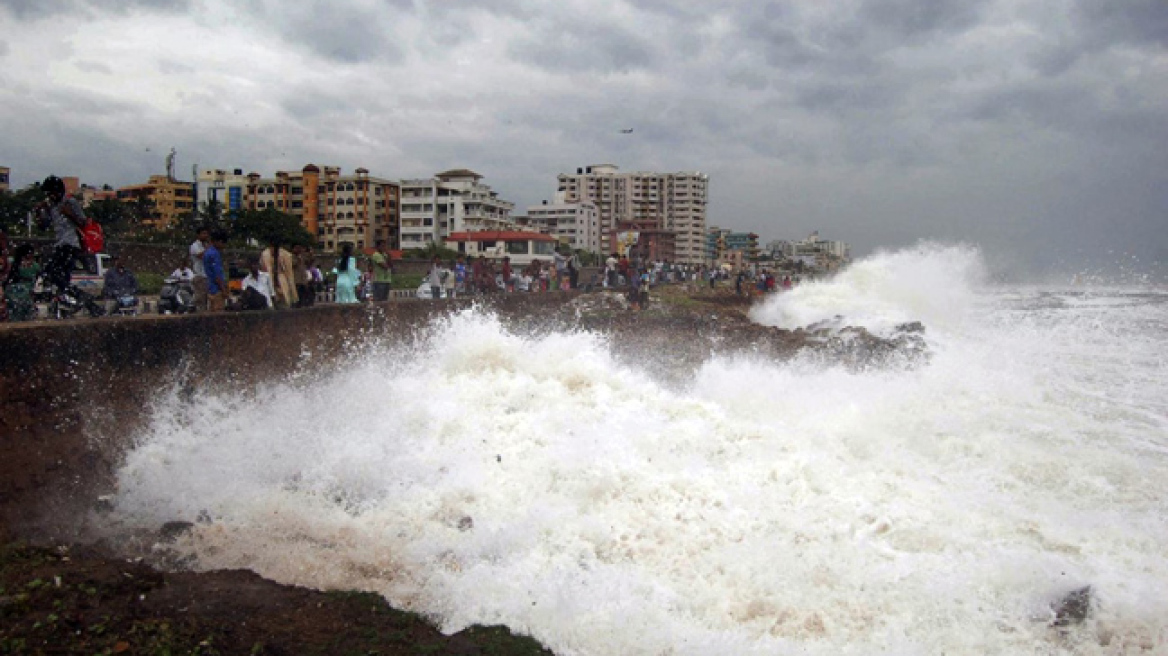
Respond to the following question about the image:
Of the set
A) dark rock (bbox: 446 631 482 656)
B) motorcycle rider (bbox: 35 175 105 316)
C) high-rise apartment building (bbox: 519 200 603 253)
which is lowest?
dark rock (bbox: 446 631 482 656)

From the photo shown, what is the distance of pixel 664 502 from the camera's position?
6.38 m

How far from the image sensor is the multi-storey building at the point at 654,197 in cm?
12262

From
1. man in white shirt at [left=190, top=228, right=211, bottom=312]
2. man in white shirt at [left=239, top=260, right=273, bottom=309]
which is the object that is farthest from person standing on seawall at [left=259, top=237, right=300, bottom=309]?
man in white shirt at [left=190, top=228, right=211, bottom=312]

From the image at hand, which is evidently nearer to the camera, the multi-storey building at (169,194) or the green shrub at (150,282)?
the green shrub at (150,282)

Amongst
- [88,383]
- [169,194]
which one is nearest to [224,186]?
[169,194]

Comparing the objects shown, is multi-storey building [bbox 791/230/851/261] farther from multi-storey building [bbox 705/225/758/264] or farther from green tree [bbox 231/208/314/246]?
green tree [bbox 231/208/314/246]

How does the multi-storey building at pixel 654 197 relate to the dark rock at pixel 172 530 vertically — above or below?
above

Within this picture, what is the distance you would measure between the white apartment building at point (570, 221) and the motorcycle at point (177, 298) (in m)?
89.9

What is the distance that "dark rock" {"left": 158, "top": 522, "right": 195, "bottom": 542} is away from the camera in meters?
5.20

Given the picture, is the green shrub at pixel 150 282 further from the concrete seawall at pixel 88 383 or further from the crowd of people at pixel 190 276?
→ the concrete seawall at pixel 88 383

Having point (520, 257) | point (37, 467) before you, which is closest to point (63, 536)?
point (37, 467)

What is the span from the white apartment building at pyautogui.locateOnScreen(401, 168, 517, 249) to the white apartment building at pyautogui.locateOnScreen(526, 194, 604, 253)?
81.4 feet

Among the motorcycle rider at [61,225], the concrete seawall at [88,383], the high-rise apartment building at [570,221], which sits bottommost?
the concrete seawall at [88,383]

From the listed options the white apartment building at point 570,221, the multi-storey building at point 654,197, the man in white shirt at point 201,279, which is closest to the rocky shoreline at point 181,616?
the man in white shirt at point 201,279
